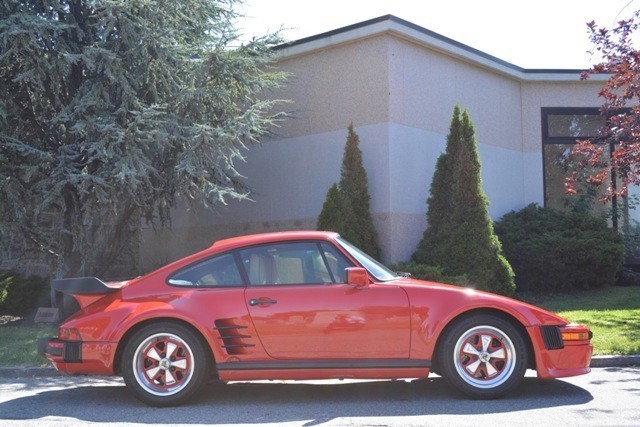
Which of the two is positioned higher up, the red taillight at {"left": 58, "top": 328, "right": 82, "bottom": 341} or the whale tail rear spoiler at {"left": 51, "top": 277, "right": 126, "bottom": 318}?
the whale tail rear spoiler at {"left": 51, "top": 277, "right": 126, "bottom": 318}

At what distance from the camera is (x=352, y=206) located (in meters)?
13.1

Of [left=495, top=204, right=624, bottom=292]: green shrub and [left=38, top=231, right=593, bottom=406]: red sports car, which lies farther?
[left=495, top=204, right=624, bottom=292]: green shrub

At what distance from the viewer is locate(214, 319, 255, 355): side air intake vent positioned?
6.28m

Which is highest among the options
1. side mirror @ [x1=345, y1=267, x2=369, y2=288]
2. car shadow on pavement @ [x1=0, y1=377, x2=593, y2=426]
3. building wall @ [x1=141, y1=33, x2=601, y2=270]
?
building wall @ [x1=141, y1=33, x2=601, y2=270]

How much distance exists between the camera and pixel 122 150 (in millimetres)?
11234

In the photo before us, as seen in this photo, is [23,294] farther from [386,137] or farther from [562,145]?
[562,145]

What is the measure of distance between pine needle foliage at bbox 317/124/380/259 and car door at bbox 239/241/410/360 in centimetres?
648

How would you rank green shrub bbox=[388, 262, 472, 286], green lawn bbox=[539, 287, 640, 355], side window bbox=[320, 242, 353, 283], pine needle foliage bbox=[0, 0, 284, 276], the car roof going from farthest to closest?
green shrub bbox=[388, 262, 472, 286] → pine needle foliage bbox=[0, 0, 284, 276] → green lawn bbox=[539, 287, 640, 355] → the car roof → side window bbox=[320, 242, 353, 283]

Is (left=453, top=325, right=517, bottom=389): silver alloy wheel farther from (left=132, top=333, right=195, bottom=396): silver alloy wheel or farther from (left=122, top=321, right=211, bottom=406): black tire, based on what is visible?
(left=132, top=333, right=195, bottom=396): silver alloy wheel

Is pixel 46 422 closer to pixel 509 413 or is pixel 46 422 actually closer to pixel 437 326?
pixel 437 326

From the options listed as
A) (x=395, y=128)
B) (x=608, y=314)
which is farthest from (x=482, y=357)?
(x=395, y=128)

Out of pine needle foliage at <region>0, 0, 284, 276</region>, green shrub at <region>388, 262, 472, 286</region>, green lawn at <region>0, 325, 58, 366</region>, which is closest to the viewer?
green lawn at <region>0, 325, 58, 366</region>

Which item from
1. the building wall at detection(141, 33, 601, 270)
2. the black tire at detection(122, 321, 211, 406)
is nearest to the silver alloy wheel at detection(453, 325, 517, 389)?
the black tire at detection(122, 321, 211, 406)

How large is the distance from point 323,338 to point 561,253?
9.14 m
